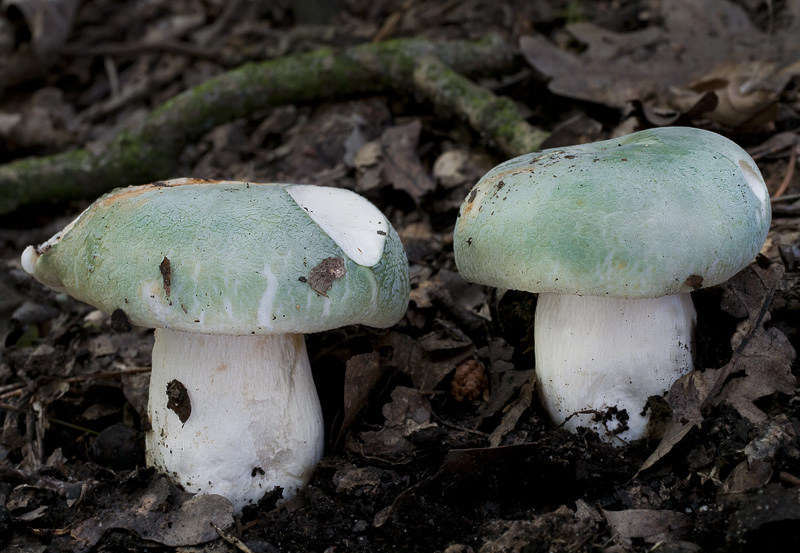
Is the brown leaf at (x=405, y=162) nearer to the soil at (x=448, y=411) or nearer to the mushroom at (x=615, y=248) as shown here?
the soil at (x=448, y=411)

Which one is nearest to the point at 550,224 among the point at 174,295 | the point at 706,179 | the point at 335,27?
the point at 706,179

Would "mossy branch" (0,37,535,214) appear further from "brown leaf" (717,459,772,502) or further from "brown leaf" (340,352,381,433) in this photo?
"brown leaf" (717,459,772,502)

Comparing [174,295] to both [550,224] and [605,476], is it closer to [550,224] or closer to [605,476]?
[550,224]

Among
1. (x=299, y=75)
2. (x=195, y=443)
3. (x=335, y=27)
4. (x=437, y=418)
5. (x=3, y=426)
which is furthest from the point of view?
(x=335, y=27)

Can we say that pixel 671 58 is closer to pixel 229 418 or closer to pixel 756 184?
pixel 756 184

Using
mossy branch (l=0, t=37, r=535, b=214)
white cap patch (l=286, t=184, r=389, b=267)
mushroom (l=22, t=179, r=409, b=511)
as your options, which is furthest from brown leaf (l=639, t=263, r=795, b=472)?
mossy branch (l=0, t=37, r=535, b=214)

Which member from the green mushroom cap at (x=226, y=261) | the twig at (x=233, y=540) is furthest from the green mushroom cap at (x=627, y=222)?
Answer: the twig at (x=233, y=540)

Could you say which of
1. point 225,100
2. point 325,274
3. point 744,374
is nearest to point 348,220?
point 325,274

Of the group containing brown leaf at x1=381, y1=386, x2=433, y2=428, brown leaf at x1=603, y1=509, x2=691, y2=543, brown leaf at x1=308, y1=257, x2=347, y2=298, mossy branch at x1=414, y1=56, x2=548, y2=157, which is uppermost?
brown leaf at x1=308, y1=257, x2=347, y2=298
